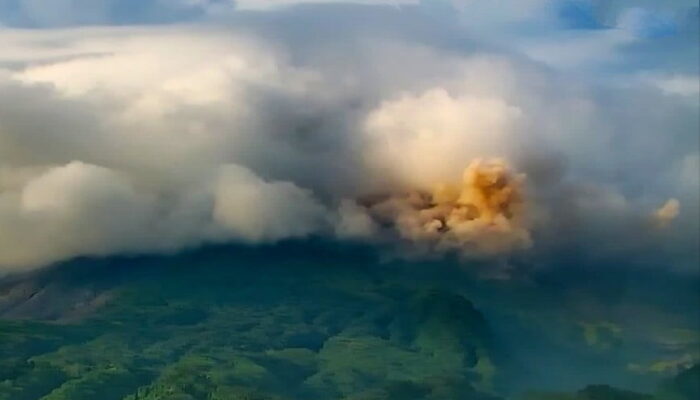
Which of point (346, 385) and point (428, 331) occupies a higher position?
point (428, 331)

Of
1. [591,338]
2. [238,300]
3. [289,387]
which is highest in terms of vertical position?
[238,300]

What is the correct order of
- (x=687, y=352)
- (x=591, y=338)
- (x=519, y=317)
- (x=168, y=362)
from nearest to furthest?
(x=687, y=352)
(x=168, y=362)
(x=591, y=338)
(x=519, y=317)

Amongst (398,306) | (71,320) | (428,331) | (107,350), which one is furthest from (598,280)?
(71,320)

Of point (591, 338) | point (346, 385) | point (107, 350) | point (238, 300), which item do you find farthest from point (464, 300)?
point (107, 350)

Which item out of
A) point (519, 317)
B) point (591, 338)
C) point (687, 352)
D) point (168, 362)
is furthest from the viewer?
point (519, 317)

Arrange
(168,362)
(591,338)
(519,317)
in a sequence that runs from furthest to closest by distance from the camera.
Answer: (519,317) → (591,338) → (168,362)

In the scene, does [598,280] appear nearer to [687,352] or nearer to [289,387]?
[687,352]

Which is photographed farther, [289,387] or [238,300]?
[238,300]

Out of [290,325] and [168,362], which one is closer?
[168,362]

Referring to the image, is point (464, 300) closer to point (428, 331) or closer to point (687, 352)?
point (428, 331)
